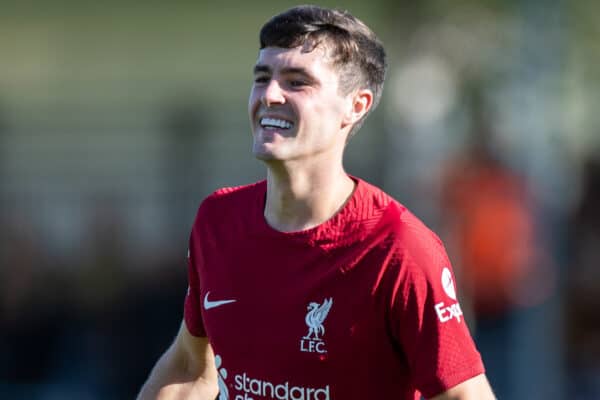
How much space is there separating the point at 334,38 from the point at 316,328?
107 cm

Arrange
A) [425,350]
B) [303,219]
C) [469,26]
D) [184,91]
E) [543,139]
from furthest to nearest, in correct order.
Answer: [184,91] < [469,26] < [543,139] < [303,219] < [425,350]

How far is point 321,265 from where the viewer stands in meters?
4.22

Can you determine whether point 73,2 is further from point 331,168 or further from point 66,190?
point 331,168

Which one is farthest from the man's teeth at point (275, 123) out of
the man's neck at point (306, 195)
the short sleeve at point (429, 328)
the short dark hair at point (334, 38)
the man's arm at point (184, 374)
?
the man's arm at point (184, 374)

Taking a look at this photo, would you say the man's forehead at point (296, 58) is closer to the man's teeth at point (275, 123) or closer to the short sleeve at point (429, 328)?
the man's teeth at point (275, 123)

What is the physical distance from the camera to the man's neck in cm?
435

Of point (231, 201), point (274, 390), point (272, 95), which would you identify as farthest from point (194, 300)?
point (272, 95)

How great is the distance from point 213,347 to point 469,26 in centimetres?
719

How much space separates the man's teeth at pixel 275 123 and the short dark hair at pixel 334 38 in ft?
0.93

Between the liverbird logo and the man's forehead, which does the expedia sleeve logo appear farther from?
the man's forehead

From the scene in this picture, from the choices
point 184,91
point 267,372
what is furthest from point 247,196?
point 184,91

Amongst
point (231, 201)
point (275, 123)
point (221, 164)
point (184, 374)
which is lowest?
point (221, 164)

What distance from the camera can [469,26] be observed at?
11.1 meters

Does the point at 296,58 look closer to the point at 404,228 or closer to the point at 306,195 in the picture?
the point at 306,195
